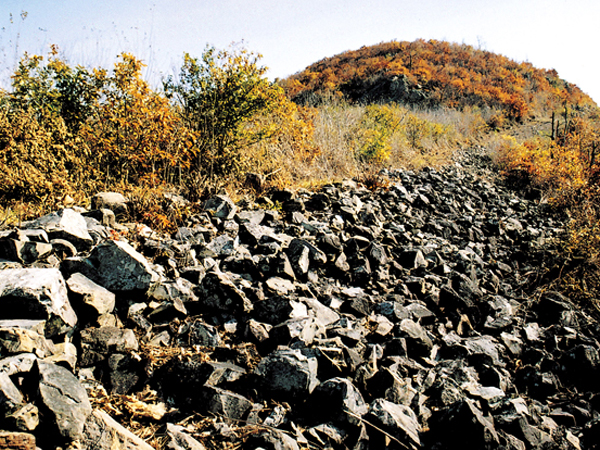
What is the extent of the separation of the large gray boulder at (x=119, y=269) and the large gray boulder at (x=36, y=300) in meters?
0.30

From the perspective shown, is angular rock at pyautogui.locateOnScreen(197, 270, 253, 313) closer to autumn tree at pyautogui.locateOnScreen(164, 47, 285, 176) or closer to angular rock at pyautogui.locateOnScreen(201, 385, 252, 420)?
angular rock at pyautogui.locateOnScreen(201, 385, 252, 420)

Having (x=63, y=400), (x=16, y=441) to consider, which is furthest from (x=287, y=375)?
(x=16, y=441)

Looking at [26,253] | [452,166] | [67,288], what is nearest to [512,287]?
[67,288]

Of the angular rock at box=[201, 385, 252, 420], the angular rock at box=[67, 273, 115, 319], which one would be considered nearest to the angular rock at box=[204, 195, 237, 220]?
the angular rock at box=[67, 273, 115, 319]

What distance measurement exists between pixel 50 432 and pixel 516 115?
22.7 metres

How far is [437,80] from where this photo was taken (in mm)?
22531

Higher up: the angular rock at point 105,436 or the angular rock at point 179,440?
the angular rock at point 105,436

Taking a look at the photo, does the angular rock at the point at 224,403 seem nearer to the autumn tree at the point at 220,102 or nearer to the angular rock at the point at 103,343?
the angular rock at the point at 103,343

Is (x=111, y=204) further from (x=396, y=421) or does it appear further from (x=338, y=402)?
(x=396, y=421)

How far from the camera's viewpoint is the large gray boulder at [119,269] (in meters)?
1.83

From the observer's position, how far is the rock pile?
131cm

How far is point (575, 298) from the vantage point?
3398mm

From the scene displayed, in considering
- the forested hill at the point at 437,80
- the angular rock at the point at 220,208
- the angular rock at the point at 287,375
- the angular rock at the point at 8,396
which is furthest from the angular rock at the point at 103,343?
the forested hill at the point at 437,80

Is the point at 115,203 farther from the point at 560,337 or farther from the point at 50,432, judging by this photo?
the point at 560,337
